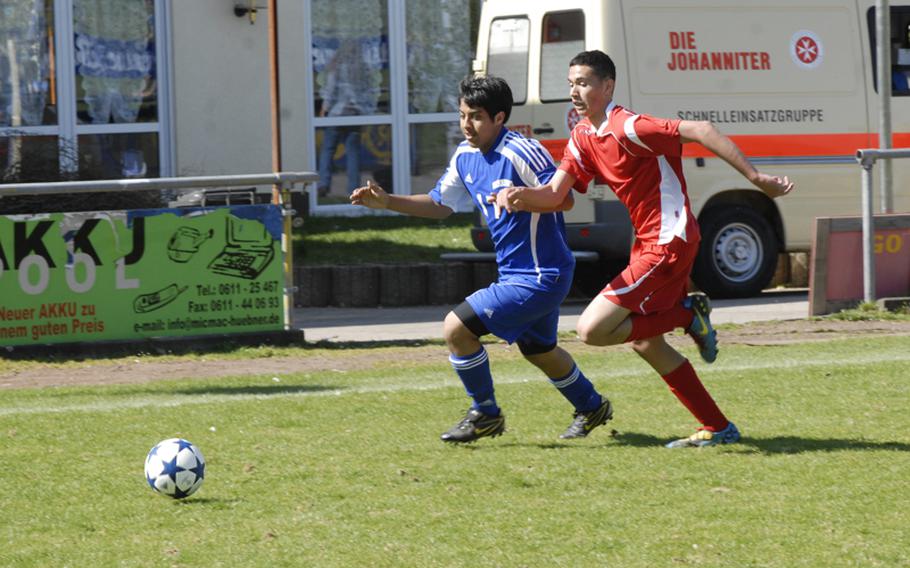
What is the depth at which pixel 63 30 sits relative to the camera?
19.9 metres

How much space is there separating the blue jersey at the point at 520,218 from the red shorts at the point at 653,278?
0.39 meters

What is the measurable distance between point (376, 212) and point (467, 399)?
11.9 meters

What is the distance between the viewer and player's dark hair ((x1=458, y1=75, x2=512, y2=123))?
24.2 feet

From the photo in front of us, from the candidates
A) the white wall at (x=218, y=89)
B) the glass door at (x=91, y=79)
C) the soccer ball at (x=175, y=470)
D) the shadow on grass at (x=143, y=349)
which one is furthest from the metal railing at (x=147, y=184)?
the white wall at (x=218, y=89)

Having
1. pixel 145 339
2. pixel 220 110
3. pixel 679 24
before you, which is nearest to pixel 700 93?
pixel 679 24

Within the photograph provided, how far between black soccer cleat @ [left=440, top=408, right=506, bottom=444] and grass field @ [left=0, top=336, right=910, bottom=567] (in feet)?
0.26

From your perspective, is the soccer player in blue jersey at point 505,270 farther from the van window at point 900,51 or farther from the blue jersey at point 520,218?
the van window at point 900,51

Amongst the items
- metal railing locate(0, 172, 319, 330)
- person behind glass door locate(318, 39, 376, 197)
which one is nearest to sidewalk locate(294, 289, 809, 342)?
metal railing locate(0, 172, 319, 330)

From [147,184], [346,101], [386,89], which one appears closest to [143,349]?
[147,184]

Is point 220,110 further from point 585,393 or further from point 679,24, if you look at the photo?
point 585,393

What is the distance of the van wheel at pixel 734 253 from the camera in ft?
50.3

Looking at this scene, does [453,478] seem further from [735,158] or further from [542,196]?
[735,158]

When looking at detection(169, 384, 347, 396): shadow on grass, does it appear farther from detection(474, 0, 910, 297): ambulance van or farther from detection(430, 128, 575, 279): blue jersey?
detection(474, 0, 910, 297): ambulance van

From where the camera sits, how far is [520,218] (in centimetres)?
738
